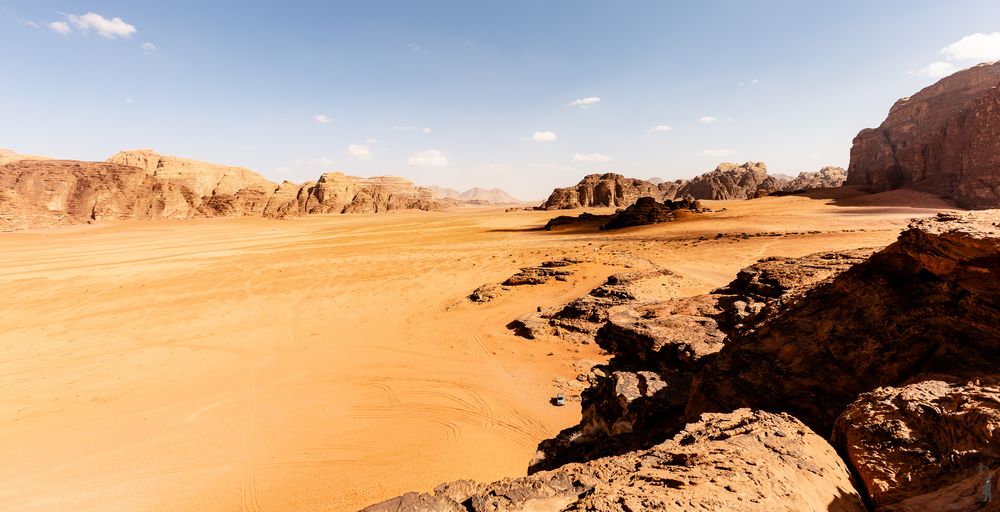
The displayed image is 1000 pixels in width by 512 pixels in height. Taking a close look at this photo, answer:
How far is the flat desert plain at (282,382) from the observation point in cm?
535

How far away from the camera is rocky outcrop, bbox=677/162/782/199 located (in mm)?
71562

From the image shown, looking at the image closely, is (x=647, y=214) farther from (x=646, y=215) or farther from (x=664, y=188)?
(x=664, y=188)

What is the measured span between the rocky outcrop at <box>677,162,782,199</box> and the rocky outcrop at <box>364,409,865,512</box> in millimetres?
77986

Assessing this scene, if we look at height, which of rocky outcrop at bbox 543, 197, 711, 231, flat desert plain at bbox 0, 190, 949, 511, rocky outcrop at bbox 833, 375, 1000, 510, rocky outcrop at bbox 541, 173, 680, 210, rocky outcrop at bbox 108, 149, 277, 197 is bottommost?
flat desert plain at bbox 0, 190, 949, 511

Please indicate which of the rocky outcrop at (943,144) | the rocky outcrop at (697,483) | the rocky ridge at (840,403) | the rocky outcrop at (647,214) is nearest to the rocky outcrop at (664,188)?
the rocky outcrop at (943,144)

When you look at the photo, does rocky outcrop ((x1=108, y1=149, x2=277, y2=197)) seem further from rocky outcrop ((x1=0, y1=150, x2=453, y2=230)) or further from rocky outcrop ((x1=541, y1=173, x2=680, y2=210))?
rocky outcrop ((x1=541, y1=173, x2=680, y2=210))

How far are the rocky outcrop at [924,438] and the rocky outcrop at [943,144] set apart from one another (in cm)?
3660

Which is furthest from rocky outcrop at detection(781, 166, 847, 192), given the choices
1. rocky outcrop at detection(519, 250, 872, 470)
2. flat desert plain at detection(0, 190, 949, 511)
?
rocky outcrop at detection(519, 250, 872, 470)

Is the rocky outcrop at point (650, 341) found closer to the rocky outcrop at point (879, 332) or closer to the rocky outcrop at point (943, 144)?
the rocky outcrop at point (879, 332)

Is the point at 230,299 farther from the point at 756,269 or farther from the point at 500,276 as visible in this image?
the point at 756,269

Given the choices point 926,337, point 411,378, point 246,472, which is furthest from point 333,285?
point 926,337

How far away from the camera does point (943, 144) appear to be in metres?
33.8

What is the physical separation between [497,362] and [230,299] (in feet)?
42.4

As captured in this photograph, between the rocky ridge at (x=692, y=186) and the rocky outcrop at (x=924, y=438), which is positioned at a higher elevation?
the rocky ridge at (x=692, y=186)
